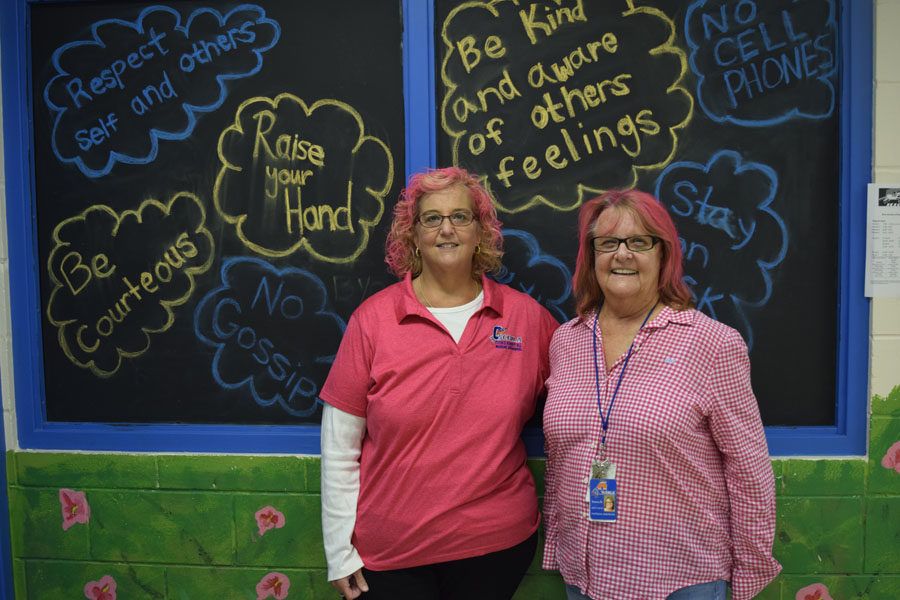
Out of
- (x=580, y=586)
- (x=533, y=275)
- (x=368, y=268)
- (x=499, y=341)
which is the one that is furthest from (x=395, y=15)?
(x=580, y=586)

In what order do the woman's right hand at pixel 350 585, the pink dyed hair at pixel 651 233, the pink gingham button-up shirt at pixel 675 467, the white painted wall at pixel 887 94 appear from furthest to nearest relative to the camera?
the white painted wall at pixel 887 94 < the woman's right hand at pixel 350 585 < the pink dyed hair at pixel 651 233 < the pink gingham button-up shirt at pixel 675 467

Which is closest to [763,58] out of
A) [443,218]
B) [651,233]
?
[651,233]

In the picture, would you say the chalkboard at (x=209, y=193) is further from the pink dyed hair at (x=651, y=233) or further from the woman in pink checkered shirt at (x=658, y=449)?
the woman in pink checkered shirt at (x=658, y=449)

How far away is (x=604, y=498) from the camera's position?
5.21 feet

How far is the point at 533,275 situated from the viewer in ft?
7.46

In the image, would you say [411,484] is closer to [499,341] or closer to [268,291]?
[499,341]

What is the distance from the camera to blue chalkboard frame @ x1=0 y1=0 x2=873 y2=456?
7.07ft

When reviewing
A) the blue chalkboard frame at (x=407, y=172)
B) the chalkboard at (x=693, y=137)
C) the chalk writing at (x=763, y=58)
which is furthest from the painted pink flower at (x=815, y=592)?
the chalk writing at (x=763, y=58)

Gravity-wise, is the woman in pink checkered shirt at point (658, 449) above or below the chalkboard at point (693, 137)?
below

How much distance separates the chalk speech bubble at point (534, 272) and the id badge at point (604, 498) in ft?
2.62

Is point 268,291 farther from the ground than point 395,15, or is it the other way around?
point 395,15

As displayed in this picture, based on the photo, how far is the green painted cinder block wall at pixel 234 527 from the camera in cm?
219

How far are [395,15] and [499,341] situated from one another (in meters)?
1.34

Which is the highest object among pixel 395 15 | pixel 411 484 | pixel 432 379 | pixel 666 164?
pixel 395 15
